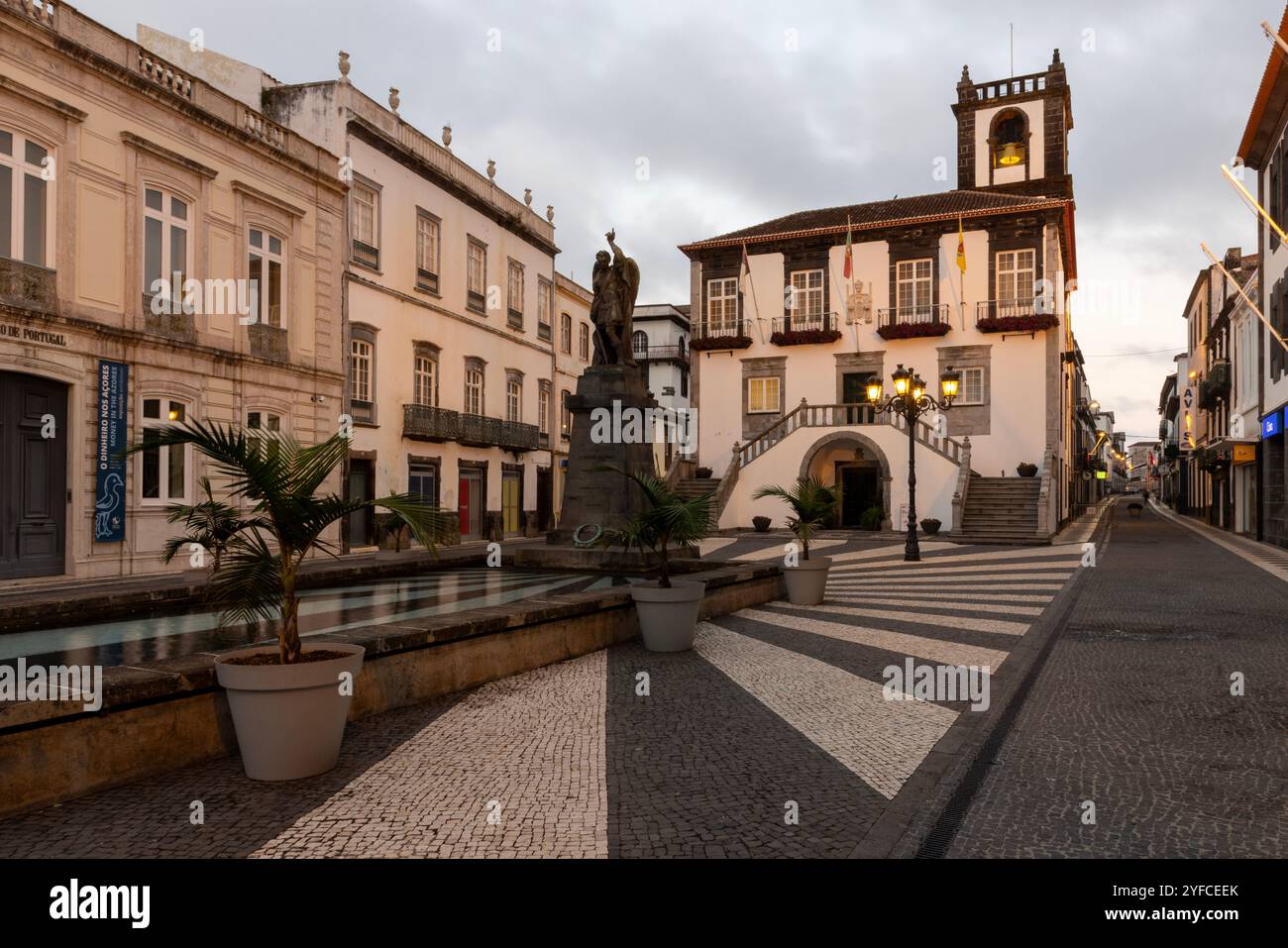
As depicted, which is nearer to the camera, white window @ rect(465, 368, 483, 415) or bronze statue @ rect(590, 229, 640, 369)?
bronze statue @ rect(590, 229, 640, 369)

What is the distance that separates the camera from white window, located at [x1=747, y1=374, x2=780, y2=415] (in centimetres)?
3356

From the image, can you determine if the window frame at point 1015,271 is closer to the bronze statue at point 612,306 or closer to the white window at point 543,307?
the white window at point 543,307

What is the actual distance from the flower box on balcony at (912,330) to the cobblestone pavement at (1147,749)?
69.1ft

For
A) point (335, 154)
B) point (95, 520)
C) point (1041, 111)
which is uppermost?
point (1041, 111)

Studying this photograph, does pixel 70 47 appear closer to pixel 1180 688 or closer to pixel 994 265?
pixel 1180 688

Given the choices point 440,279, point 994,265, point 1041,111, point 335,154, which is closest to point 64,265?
point 335,154

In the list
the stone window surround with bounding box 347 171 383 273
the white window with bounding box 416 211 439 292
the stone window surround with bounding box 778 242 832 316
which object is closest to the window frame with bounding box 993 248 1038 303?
the stone window surround with bounding box 778 242 832 316

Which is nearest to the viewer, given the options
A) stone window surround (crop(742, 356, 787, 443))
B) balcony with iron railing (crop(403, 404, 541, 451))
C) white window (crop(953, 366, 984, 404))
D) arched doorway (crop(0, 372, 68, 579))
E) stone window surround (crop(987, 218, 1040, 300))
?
arched doorway (crop(0, 372, 68, 579))

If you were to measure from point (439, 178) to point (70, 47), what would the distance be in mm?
12229

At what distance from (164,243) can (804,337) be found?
2182cm

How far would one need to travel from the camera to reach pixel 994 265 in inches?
1212

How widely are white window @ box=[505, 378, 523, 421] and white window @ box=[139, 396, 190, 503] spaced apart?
14.1 metres

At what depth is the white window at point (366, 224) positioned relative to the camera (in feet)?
75.2

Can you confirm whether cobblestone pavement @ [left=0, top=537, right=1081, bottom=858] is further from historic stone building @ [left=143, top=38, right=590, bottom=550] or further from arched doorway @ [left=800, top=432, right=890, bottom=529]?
arched doorway @ [left=800, top=432, right=890, bottom=529]
